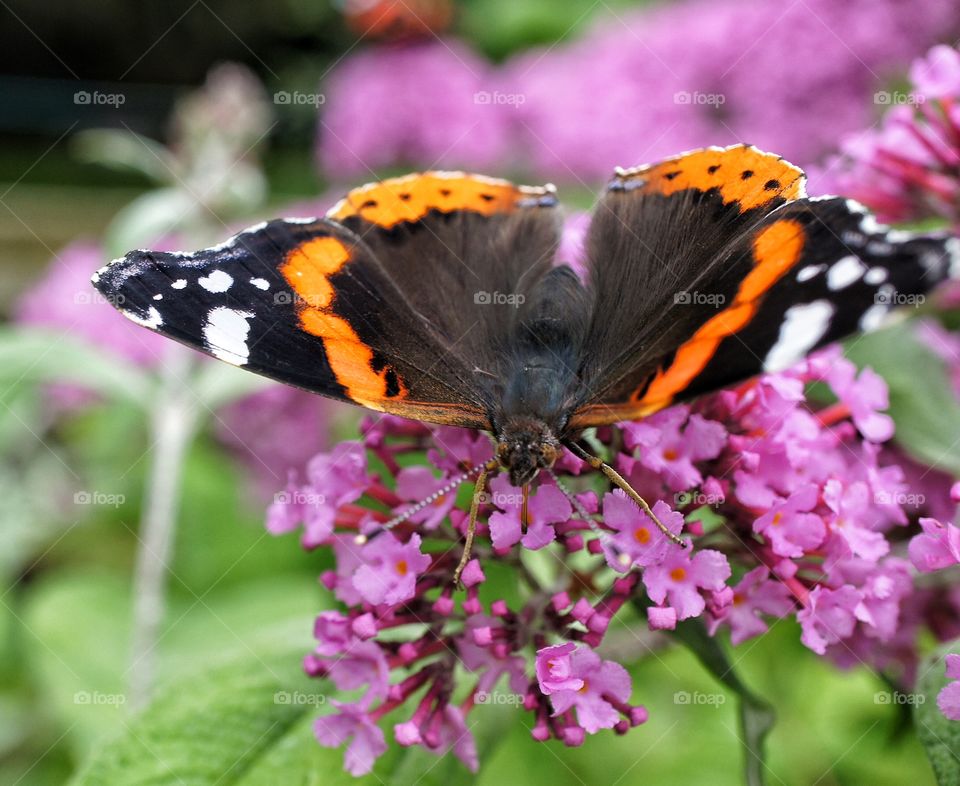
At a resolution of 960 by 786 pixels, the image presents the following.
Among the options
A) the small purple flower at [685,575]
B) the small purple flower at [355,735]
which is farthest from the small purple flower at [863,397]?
the small purple flower at [355,735]

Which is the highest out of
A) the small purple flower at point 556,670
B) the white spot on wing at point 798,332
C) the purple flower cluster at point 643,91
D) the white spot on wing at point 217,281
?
the purple flower cluster at point 643,91

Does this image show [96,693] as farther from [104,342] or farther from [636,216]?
[636,216]

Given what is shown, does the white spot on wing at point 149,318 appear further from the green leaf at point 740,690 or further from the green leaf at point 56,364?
the green leaf at point 56,364

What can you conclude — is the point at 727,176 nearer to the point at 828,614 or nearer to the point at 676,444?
the point at 676,444

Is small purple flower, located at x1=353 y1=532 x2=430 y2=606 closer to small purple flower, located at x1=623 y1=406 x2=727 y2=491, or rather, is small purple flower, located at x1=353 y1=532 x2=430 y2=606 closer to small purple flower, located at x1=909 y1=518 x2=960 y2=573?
small purple flower, located at x1=623 y1=406 x2=727 y2=491

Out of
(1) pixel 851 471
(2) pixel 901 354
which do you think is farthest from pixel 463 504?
(2) pixel 901 354

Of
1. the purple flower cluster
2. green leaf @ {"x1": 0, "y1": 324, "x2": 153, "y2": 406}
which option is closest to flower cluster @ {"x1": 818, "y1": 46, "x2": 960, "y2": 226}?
the purple flower cluster
